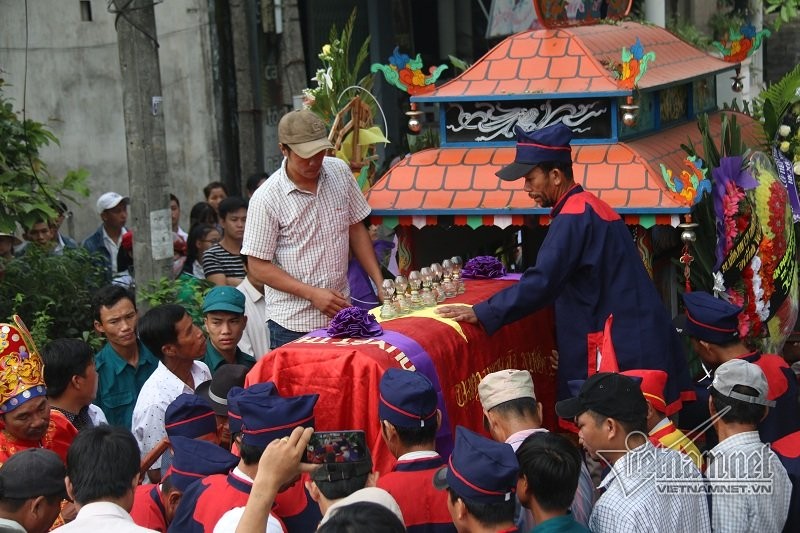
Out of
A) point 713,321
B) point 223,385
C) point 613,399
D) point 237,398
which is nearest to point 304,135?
point 223,385

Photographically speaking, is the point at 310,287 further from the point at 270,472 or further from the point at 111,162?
the point at 111,162

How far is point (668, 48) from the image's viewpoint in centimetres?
777

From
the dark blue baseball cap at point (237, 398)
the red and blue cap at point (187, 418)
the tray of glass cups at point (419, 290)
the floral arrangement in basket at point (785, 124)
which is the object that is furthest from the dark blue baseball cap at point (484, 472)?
the floral arrangement in basket at point (785, 124)

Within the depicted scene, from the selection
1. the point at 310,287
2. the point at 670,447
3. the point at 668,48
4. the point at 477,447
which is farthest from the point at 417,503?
the point at 668,48

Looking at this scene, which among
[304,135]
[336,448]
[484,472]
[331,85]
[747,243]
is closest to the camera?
[484,472]

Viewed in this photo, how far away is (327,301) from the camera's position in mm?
5711

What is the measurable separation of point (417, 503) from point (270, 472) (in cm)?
57

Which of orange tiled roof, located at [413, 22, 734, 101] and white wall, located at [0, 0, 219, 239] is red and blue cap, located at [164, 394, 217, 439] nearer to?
orange tiled roof, located at [413, 22, 734, 101]

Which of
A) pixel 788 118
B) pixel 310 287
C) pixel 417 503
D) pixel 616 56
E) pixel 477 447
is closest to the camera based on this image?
pixel 477 447

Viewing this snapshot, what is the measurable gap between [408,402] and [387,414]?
0.31ft

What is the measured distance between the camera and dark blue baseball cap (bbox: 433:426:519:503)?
3.72 m

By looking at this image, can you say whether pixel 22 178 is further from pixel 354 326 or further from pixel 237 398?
pixel 237 398

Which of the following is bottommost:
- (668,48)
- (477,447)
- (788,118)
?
(477,447)

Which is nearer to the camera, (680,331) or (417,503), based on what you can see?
(417,503)
